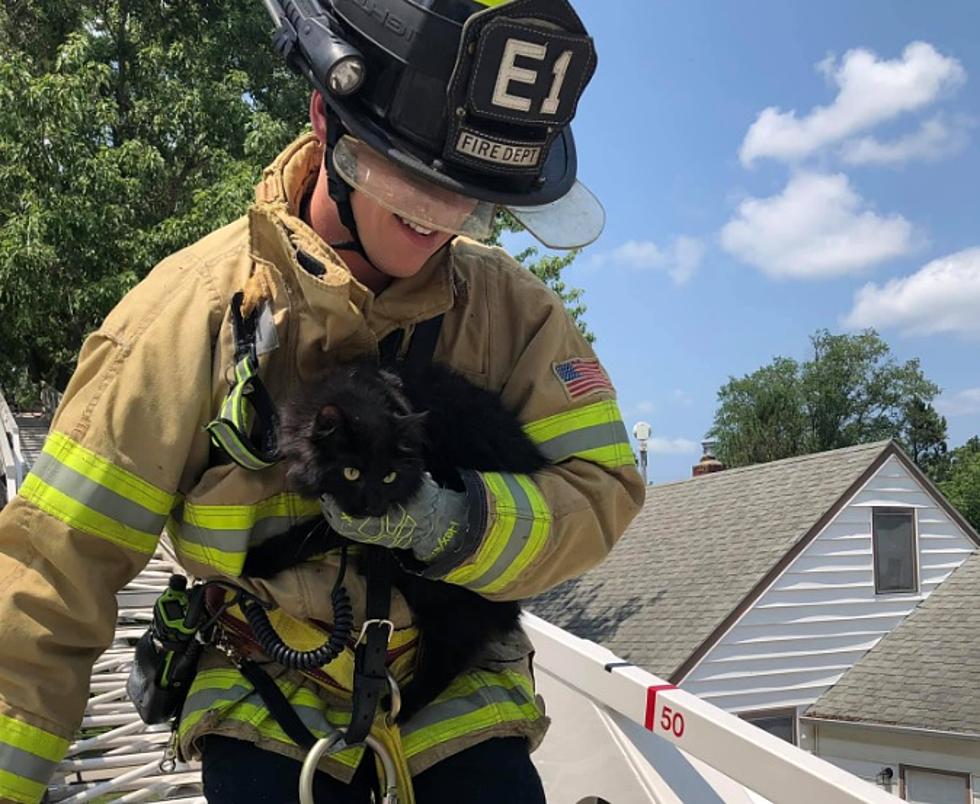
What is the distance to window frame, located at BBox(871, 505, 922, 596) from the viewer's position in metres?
15.5

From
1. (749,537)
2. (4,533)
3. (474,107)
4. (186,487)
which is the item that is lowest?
(4,533)

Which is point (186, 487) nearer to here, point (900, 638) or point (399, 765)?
point (399, 765)

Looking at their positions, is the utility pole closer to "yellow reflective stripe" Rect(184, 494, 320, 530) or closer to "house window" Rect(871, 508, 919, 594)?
"house window" Rect(871, 508, 919, 594)

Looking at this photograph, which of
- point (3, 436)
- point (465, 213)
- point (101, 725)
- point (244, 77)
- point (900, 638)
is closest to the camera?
point (465, 213)

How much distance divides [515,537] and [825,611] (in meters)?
14.5

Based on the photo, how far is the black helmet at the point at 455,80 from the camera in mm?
1617

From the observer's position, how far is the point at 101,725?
334 centimetres

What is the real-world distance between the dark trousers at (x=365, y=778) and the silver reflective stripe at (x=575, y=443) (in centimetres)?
51

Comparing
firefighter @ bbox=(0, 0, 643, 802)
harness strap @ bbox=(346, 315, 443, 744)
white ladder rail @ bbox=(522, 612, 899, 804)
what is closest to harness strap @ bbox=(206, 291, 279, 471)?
firefighter @ bbox=(0, 0, 643, 802)

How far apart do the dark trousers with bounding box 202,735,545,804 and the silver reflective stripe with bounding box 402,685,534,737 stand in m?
0.06

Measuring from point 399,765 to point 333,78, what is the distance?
113cm

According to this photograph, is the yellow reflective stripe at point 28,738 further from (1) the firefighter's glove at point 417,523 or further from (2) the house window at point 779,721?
(2) the house window at point 779,721

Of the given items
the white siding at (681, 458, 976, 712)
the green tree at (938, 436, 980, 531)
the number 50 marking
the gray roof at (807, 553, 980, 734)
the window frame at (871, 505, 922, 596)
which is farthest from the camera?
the green tree at (938, 436, 980, 531)

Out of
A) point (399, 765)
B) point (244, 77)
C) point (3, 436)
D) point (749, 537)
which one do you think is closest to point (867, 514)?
point (749, 537)
